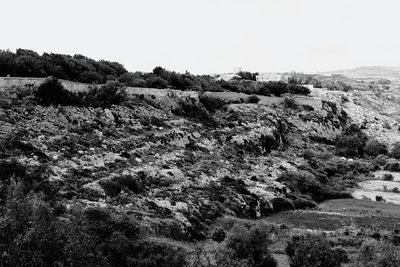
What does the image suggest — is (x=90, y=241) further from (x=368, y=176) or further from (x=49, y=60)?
(x=368, y=176)

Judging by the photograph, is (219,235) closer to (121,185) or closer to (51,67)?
(121,185)

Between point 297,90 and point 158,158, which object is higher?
point 297,90

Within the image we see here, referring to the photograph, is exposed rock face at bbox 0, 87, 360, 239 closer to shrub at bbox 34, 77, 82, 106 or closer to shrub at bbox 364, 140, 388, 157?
shrub at bbox 34, 77, 82, 106

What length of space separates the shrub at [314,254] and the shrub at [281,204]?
12979 millimetres

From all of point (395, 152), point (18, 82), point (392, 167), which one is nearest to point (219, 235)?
point (18, 82)

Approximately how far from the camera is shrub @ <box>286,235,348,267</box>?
25828mm

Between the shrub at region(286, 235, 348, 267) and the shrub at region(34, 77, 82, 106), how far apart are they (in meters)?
24.5

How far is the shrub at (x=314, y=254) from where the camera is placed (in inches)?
1017

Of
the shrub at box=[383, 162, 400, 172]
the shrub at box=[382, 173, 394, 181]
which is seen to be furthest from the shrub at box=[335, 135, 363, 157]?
the shrub at box=[382, 173, 394, 181]

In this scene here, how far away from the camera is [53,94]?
41.8 m

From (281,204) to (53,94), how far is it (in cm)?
2270

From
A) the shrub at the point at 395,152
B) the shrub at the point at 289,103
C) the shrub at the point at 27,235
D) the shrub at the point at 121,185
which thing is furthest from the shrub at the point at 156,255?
the shrub at the point at 289,103

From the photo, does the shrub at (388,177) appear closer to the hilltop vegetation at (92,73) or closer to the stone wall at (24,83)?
the hilltop vegetation at (92,73)

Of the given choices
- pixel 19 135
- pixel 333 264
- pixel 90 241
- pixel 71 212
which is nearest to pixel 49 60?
pixel 19 135
